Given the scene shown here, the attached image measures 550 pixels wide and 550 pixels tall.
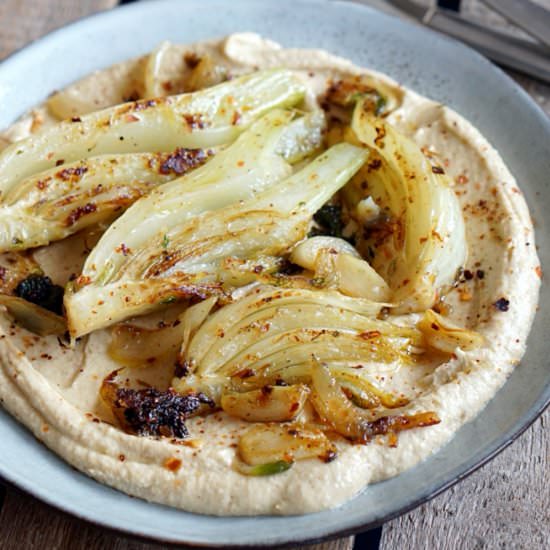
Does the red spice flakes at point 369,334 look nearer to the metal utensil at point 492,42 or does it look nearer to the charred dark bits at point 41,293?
the charred dark bits at point 41,293

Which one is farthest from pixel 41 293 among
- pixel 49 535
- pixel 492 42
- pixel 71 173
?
pixel 492 42

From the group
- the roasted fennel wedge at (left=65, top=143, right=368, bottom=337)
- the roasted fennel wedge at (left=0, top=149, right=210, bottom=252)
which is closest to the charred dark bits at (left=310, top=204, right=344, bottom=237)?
the roasted fennel wedge at (left=65, top=143, right=368, bottom=337)

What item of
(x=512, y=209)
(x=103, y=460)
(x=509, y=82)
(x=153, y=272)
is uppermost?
(x=509, y=82)

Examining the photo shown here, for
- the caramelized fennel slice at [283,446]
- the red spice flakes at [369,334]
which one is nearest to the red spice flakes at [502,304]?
the red spice flakes at [369,334]

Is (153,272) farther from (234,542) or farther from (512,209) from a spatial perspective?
(512,209)

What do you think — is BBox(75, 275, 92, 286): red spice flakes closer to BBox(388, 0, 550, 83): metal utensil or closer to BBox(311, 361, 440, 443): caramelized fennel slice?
BBox(311, 361, 440, 443): caramelized fennel slice

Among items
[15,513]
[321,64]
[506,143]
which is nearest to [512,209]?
[506,143]
